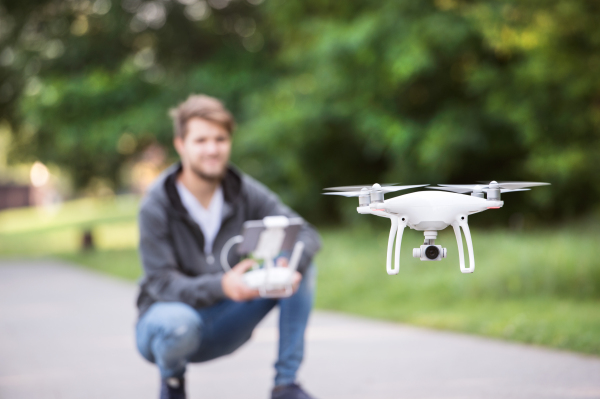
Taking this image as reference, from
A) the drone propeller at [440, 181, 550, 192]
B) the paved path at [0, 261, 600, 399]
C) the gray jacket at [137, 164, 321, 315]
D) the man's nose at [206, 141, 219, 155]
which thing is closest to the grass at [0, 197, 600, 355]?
the paved path at [0, 261, 600, 399]

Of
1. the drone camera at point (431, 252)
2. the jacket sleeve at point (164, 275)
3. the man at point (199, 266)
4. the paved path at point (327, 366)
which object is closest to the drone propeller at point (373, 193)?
the drone camera at point (431, 252)

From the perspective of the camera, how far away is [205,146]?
11.0 feet

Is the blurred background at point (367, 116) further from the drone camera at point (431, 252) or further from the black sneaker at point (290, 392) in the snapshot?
the drone camera at point (431, 252)

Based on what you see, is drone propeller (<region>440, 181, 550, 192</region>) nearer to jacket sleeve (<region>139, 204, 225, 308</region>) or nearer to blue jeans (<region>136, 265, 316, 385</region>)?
jacket sleeve (<region>139, 204, 225, 308</region>)

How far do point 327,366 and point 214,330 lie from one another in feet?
5.07

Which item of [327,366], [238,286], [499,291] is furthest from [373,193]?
[499,291]

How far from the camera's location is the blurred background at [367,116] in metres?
7.21

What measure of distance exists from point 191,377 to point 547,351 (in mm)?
2335

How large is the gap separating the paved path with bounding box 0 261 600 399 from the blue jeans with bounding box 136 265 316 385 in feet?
2.37

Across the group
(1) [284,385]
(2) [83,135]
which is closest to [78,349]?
(1) [284,385]

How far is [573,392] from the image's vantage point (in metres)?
3.82

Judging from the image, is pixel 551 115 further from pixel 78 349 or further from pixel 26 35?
pixel 26 35

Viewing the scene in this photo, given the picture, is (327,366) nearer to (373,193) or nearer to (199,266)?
(199,266)

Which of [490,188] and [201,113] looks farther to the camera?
[201,113]
